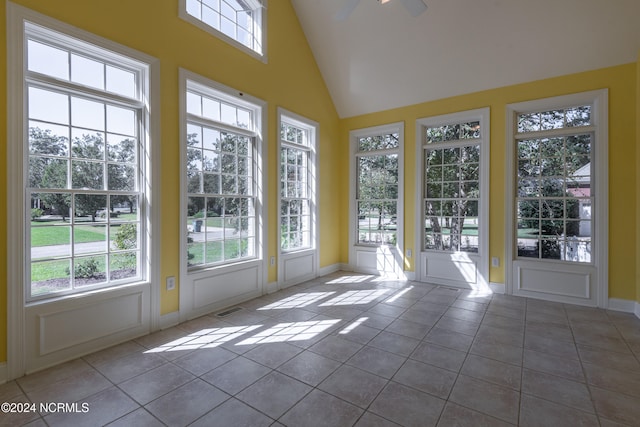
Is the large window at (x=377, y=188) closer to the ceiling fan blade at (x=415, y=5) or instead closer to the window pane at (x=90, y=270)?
the ceiling fan blade at (x=415, y=5)

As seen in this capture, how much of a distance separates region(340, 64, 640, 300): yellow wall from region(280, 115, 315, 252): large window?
2.22m

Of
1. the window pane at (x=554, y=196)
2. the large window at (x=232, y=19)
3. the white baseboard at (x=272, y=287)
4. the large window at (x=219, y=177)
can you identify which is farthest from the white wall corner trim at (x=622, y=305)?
the large window at (x=232, y=19)

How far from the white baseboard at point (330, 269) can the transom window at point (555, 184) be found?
2949 millimetres

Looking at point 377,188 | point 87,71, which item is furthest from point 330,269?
point 87,71

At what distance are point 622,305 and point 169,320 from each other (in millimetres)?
5248

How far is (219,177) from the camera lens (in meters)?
3.79

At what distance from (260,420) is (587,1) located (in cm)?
504

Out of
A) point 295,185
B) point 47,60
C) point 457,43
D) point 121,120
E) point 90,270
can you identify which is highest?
point 457,43

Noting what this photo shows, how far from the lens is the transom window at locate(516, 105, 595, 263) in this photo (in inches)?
159

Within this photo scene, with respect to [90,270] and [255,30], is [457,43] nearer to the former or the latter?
[255,30]

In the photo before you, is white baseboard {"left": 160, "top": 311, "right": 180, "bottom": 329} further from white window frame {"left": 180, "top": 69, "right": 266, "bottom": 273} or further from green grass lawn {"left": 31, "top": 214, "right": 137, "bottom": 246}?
green grass lawn {"left": 31, "top": 214, "right": 137, "bottom": 246}

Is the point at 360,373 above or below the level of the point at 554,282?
below

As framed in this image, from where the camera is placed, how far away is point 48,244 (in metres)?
2.49
